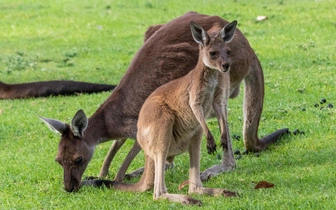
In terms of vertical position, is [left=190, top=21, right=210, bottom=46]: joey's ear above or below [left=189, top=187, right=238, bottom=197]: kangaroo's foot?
above

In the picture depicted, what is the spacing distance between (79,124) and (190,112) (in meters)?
1.12

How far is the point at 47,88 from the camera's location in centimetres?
1077

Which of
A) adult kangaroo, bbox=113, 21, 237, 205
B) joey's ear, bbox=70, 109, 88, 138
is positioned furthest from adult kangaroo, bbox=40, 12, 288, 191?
adult kangaroo, bbox=113, 21, 237, 205

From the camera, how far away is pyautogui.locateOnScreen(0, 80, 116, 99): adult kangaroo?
10664 mm

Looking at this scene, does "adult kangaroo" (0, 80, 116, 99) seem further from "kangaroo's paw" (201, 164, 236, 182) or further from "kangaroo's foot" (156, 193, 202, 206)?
"kangaroo's foot" (156, 193, 202, 206)

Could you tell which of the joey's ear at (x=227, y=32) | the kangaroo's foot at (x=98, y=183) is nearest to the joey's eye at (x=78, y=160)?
the kangaroo's foot at (x=98, y=183)

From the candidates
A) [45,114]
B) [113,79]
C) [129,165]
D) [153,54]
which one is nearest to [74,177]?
[129,165]

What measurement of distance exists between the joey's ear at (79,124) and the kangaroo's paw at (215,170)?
3.54ft

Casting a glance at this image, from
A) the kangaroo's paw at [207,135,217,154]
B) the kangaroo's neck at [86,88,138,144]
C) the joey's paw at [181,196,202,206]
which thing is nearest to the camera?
the joey's paw at [181,196,202,206]

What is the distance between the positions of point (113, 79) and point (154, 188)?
573 cm

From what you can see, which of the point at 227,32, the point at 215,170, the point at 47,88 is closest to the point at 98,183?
the point at 215,170

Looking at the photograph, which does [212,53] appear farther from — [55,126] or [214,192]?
[55,126]

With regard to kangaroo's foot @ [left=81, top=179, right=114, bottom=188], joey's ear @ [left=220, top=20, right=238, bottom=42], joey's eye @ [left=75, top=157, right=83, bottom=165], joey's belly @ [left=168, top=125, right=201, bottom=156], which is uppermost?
joey's ear @ [left=220, top=20, right=238, bottom=42]

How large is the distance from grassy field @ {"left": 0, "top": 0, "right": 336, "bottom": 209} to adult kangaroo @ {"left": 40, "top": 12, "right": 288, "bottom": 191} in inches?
13.2
